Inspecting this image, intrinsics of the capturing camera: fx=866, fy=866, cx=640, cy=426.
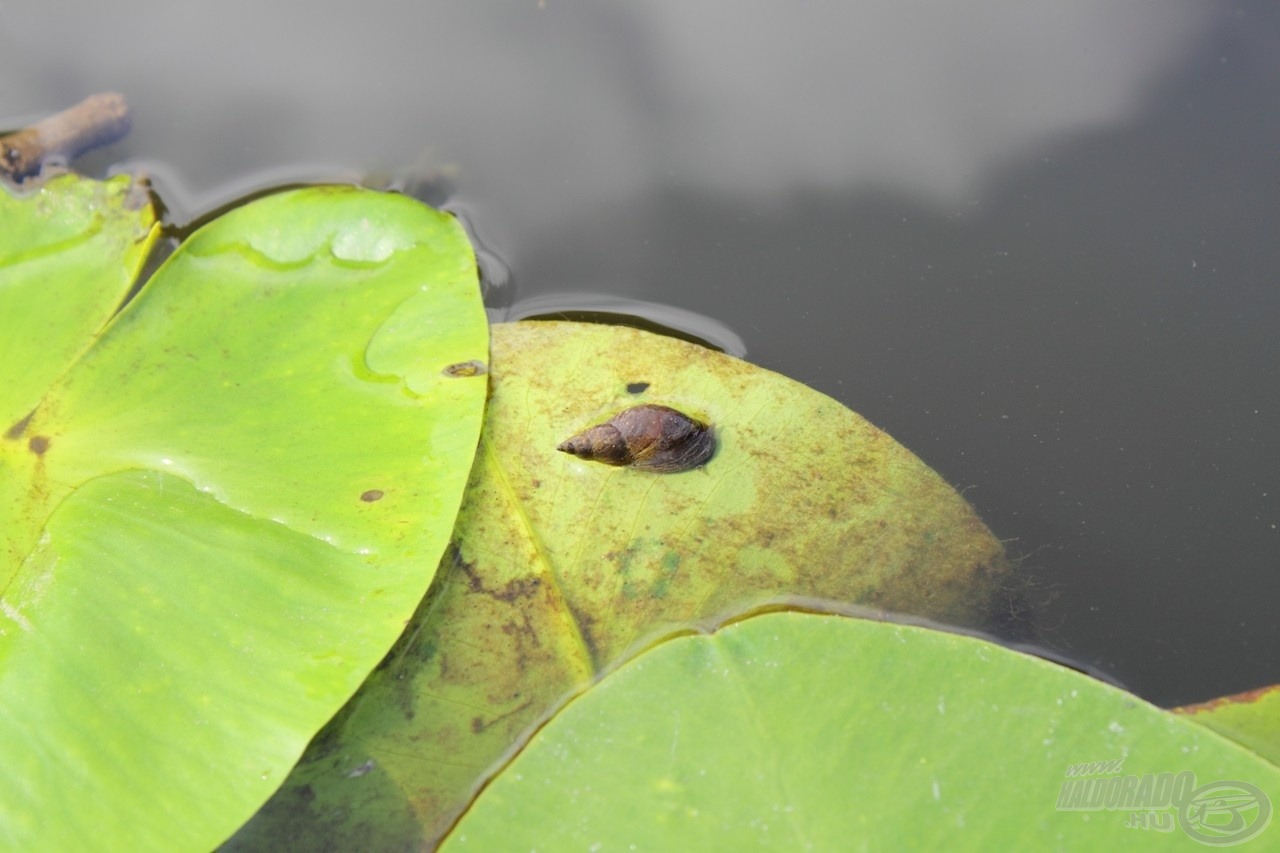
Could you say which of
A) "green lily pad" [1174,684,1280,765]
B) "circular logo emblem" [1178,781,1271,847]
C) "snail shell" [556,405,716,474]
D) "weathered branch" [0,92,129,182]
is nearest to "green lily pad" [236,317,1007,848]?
"snail shell" [556,405,716,474]

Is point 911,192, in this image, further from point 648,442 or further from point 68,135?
point 68,135

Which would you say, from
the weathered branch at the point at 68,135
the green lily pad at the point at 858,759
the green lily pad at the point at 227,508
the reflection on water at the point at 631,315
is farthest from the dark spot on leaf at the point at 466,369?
the weathered branch at the point at 68,135

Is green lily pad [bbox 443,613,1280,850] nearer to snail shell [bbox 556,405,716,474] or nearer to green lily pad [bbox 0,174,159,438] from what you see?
snail shell [bbox 556,405,716,474]

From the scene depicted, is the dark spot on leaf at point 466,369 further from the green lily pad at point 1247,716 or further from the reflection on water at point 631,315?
the green lily pad at point 1247,716

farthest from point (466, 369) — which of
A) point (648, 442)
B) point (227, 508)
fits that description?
point (227, 508)

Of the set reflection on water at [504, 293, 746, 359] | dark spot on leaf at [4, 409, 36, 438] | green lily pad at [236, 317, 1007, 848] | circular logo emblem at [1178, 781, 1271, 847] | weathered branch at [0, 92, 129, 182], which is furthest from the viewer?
weathered branch at [0, 92, 129, 182]
